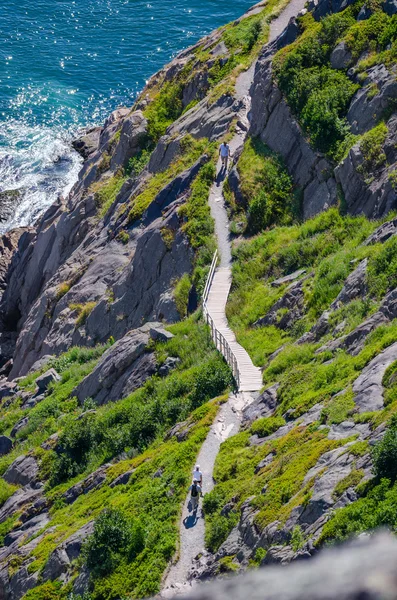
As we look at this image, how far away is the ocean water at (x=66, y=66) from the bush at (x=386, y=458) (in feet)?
209

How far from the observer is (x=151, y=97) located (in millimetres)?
72688

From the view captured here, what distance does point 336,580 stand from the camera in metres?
4.99

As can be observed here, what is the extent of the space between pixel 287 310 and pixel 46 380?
18446 mm

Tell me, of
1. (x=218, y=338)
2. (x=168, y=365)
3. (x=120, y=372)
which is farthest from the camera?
(x=120, y=372)

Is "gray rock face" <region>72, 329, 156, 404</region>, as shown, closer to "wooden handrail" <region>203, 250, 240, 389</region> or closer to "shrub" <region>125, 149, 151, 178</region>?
"wooden handrail" <region>203, 250, 240, 389</region>

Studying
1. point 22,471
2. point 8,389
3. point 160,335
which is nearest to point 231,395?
point 160,335

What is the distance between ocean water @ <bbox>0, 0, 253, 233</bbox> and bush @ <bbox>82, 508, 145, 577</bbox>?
54992 mm

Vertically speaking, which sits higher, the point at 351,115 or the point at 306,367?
the point at 351,115

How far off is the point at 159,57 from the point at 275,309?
63.5 metres

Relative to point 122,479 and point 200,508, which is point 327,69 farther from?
point 200,508

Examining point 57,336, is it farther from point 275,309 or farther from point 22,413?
point 275,309

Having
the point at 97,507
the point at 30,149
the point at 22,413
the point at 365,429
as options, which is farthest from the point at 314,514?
the point at 30,149

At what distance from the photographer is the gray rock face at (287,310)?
39250 millimetres

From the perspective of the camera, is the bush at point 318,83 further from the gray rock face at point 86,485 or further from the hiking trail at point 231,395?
the gray rock face at point 86,485
